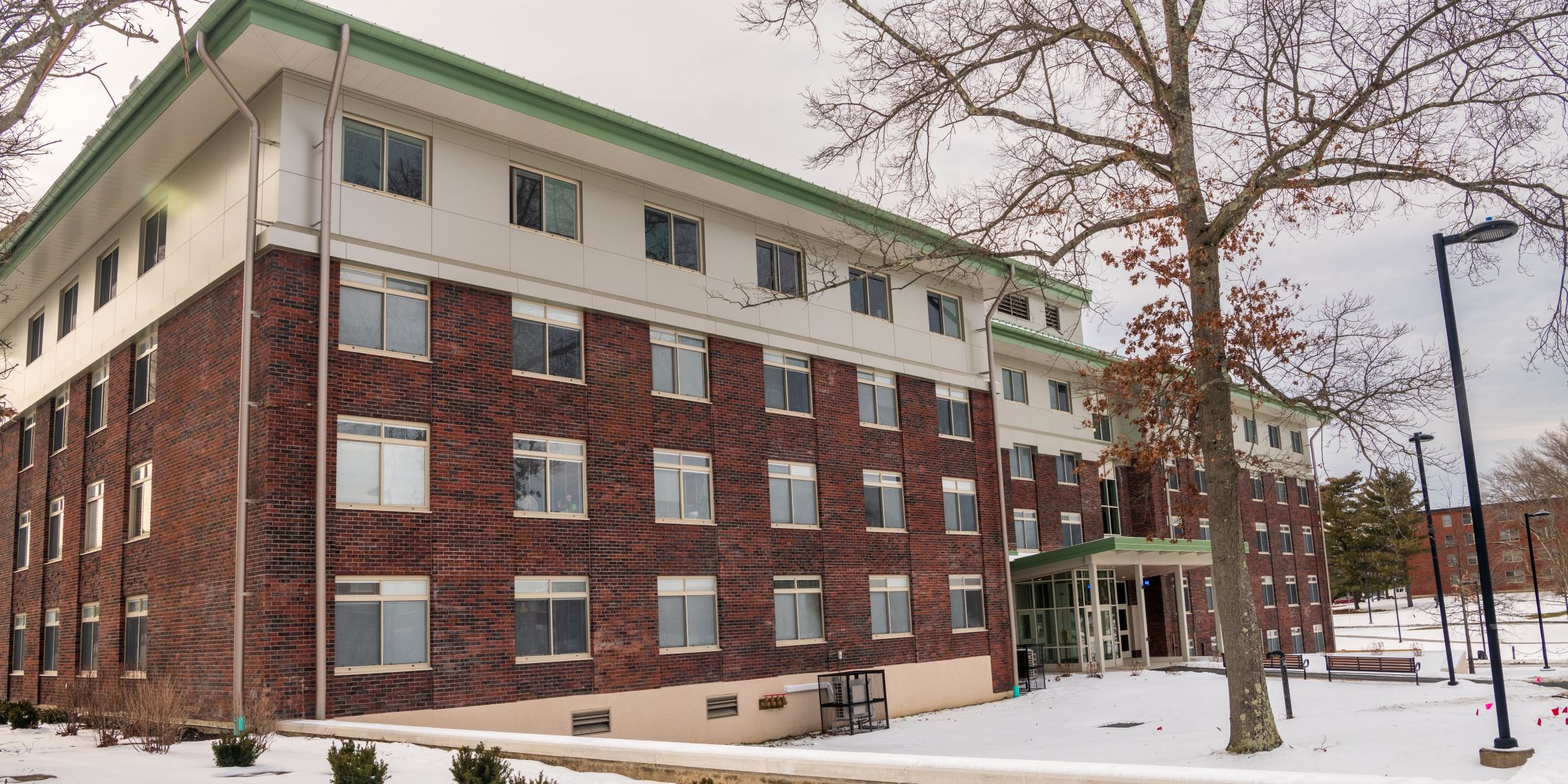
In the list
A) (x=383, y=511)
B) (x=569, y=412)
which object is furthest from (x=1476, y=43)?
(x=383, y=511)

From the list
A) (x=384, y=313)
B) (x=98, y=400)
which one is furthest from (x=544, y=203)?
(x=98, y=400)

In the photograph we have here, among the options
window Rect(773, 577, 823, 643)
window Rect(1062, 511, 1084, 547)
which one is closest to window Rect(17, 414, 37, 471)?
window Rect(773, 577, 823, 643)

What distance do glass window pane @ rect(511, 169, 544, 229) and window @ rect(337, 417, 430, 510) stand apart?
474cm

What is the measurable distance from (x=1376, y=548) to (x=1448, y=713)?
89.9 meters

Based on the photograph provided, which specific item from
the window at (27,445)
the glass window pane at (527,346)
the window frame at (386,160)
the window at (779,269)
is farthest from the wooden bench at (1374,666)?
the window at (27,445)

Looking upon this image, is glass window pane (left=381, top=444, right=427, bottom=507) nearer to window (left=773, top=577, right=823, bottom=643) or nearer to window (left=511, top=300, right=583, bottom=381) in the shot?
window (left=511, top=300, right=583, bottom=381)

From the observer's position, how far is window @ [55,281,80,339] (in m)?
27.7

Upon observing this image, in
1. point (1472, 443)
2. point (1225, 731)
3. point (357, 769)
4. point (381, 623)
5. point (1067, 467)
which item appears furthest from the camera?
point (1067, 467)

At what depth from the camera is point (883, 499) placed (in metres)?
29.3

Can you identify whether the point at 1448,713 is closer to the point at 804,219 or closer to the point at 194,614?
the point at 804,219

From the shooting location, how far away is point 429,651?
19.3 meters

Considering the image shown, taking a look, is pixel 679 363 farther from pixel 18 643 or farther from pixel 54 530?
pixel 18 643

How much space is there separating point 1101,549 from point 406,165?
24677 millimetres

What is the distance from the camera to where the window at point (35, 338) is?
30.0m
